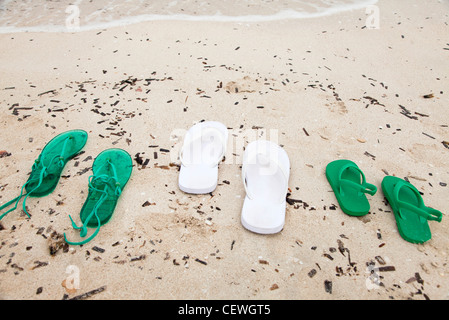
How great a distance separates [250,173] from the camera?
102 inches

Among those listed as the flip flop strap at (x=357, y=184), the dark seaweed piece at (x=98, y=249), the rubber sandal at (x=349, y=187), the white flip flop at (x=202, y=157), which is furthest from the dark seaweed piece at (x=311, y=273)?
the dark seaweed piece at (x=98, y=249)

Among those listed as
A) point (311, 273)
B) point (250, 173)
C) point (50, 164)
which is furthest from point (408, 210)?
point (50, 164)

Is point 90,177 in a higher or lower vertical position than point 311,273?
higher

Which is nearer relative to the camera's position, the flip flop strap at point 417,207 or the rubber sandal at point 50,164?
the flip flop strap at point 417,207

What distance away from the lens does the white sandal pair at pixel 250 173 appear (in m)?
2.25

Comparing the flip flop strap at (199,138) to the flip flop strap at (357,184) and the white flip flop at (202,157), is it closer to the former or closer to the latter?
the white flip flop at (202,157)

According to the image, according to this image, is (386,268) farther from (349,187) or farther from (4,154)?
(4,154)

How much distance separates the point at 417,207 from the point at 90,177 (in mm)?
2811

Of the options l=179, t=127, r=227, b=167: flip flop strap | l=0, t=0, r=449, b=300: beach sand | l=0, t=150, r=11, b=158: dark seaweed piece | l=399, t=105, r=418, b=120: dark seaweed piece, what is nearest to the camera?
l=0, t=0, r=449, b=300: beach sand

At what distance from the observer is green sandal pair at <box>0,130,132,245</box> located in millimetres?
2299

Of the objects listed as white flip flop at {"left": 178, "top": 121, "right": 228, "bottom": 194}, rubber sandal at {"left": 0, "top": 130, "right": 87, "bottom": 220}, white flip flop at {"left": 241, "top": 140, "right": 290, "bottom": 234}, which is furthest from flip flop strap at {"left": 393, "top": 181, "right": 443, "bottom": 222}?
rubber sandal at {"left": 0, "top": 130, "right": 87, "bottom": 220}

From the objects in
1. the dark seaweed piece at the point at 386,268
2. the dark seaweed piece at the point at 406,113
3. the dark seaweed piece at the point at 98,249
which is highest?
the dark seaweed piece at the point at 406,113

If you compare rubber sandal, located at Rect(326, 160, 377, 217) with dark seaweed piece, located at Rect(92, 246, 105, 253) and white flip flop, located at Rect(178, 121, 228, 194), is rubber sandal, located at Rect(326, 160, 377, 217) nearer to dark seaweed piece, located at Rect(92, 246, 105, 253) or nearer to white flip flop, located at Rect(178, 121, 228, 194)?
white flip flop, located at Rect(178, 121, 228, 194)

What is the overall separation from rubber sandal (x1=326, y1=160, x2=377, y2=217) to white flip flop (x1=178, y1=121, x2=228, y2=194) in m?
1.09
